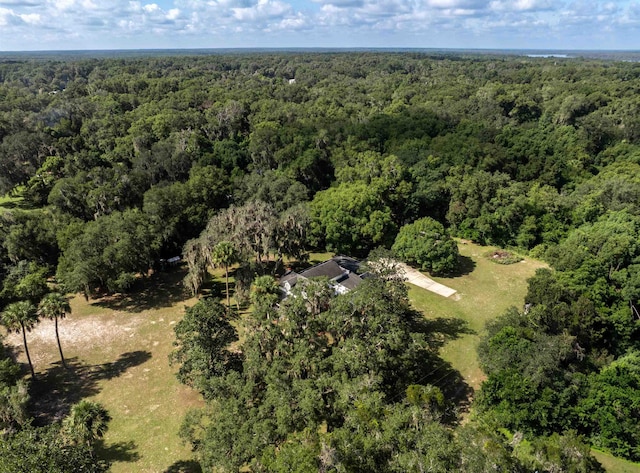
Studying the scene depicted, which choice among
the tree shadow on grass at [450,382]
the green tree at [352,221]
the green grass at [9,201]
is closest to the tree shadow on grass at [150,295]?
the green tree at [352,221]

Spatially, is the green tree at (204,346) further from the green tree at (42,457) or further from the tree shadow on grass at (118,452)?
the green tree at (42,457)

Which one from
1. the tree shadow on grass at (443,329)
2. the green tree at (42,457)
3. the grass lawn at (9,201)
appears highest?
the green tree at (42,457)

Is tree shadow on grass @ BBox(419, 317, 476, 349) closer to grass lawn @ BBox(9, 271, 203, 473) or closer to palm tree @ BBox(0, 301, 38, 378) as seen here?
grass lawn @ BBox(9, 271, 203, 473)

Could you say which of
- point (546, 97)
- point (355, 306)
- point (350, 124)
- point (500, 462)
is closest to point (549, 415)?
point (500, 462)

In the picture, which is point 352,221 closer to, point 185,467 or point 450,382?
point 450,382

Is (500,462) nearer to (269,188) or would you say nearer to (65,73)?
(269,188)

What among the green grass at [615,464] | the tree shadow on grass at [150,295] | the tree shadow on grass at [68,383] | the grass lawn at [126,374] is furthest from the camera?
the tree shadow on grass at [150,295]
